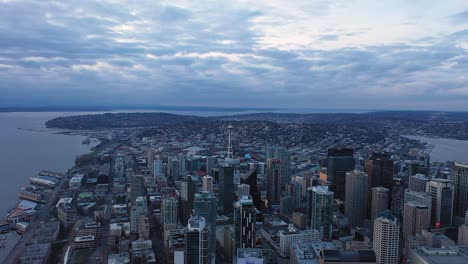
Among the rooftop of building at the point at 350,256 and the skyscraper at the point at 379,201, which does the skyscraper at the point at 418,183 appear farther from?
the rooftop of building at the point at 350,256

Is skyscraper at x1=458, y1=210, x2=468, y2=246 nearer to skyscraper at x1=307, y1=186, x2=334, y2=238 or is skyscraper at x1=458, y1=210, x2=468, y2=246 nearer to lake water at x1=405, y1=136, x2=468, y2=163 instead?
skyscraper at x1=307, y1=186, x2=334, y2=238

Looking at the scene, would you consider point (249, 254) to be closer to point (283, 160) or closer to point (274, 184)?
point (274, 184)

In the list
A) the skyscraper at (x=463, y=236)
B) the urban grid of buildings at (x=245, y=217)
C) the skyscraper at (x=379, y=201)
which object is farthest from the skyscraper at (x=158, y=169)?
the skyscraper at (x=463, y=236)

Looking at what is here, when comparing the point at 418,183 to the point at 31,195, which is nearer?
the point at 31,195

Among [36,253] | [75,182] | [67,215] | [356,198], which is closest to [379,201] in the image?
[356,198]

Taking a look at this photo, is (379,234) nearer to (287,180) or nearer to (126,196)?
(287,180)

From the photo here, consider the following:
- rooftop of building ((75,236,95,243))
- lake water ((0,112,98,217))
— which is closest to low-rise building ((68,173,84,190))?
lake water ((0,112,98,217))
